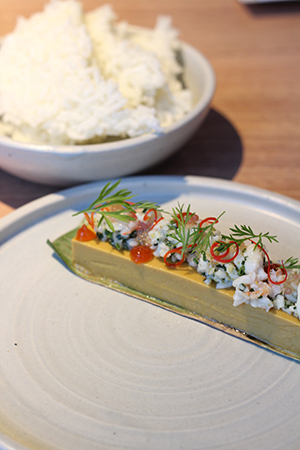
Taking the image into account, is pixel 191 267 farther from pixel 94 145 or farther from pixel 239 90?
pixel 239 90

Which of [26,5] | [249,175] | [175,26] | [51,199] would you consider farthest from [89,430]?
[26,5]

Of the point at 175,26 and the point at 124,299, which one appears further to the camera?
the point at 175,26

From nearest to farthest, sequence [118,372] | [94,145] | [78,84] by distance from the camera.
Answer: [118,372], [94,145], [78,84]

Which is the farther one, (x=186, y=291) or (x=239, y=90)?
(x=239, y=90)

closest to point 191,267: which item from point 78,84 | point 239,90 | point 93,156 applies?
point 93,156

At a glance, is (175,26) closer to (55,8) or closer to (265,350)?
(55,8)
